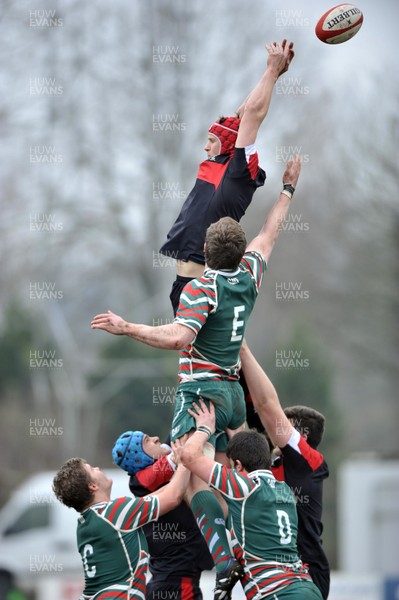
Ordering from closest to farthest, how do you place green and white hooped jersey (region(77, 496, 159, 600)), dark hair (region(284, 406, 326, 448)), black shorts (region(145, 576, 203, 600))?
green and white hooped jersey (region(77, 496, 159, 600)), black shorts (region(145, 576, 203, 600)), dark hair (region(284, 406, 326, 448))

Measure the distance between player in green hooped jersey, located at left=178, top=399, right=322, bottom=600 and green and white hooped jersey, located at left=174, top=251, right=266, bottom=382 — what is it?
0.62 meters

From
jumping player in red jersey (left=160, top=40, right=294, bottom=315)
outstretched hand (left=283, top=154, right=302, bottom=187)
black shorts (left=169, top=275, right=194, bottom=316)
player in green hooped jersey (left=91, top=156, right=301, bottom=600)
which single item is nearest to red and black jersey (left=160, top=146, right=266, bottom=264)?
jumping player in red jersey (left=160, top=40, right=294, bottom=315)

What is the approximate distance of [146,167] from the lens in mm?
29734

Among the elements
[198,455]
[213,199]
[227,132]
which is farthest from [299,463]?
[227,132]

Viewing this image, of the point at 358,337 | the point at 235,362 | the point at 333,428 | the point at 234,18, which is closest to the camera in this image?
the point at 235,362

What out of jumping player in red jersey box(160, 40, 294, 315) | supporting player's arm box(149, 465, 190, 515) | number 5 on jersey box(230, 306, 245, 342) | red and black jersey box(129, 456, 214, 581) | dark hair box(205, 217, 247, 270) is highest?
jumping player in red jersey box(160, 40, 294, 315)

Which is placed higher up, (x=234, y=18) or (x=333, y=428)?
(x=234, y=18)

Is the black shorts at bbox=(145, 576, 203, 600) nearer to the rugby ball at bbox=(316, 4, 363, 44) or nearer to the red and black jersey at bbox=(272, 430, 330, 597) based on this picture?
the red and black jersey at bbox=(272, 430, 330, 597)

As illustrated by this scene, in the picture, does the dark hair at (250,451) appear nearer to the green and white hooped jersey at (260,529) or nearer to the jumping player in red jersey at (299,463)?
the green and white hooped jersey at (260,529)

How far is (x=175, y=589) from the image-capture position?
24.4 feet

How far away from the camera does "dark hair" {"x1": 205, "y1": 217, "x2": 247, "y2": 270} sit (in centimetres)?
675

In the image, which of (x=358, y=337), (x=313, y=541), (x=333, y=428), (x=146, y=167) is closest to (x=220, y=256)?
(x=313, y=541)

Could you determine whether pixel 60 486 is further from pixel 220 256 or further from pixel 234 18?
pixel 234 18

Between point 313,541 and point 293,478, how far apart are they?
520 millimetres
